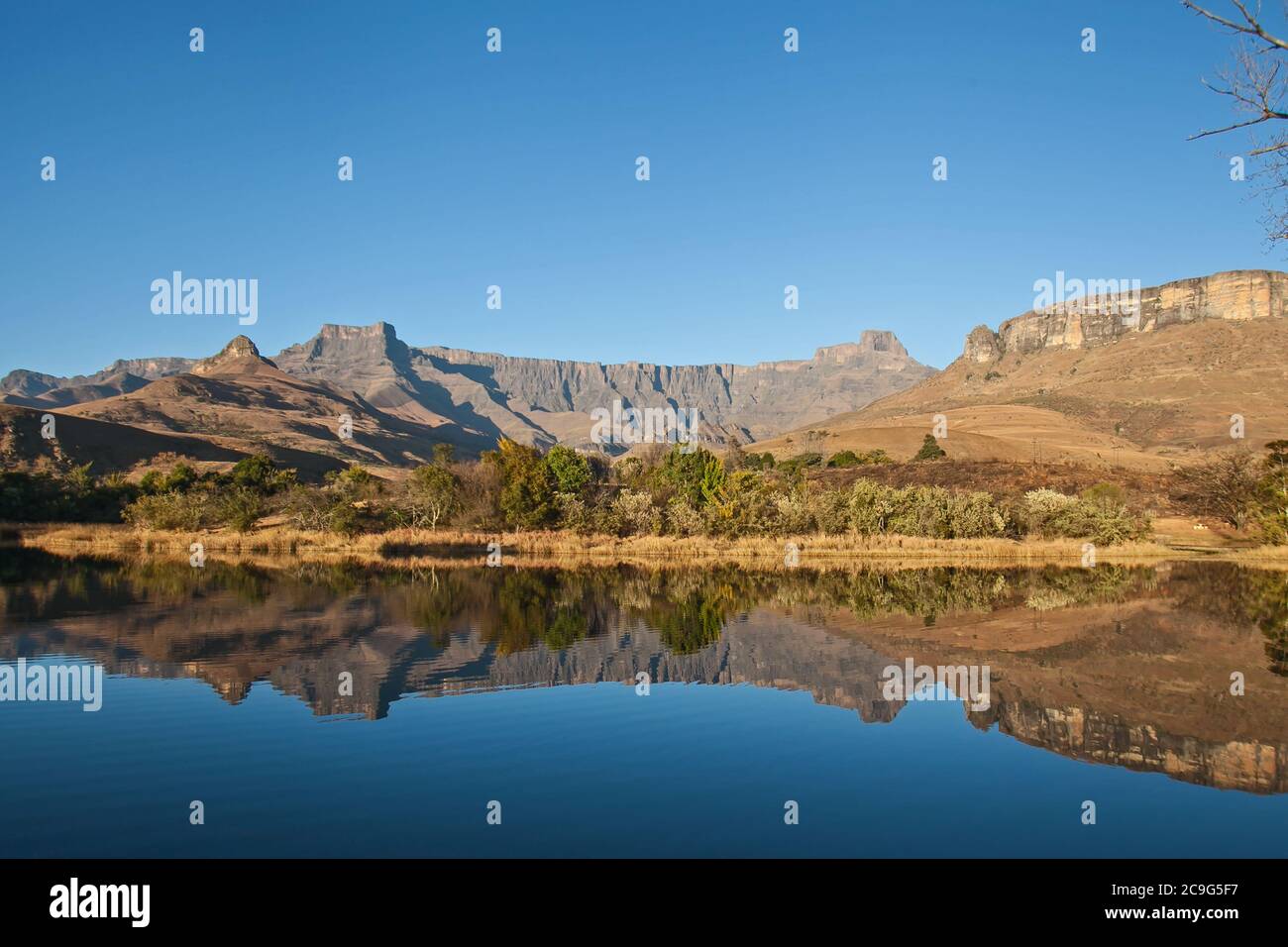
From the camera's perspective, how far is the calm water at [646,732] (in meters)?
10.2

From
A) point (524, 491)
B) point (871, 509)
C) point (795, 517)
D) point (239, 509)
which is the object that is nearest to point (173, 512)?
point (239, 509)

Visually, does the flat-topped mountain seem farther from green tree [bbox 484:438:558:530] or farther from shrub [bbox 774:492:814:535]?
green tree [bbox 484:438:558:530]

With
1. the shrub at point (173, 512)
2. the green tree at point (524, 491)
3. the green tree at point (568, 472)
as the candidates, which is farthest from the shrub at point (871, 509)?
the shrub at point (173, 512)

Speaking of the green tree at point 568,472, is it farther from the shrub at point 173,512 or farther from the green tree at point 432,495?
the shrub at point 173,512

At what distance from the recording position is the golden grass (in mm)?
47000

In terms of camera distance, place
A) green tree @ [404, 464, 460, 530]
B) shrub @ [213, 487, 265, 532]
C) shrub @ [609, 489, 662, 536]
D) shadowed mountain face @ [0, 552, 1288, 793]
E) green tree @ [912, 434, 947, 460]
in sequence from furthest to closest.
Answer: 1. green tree @ [912, 434, 947, 460]
2. green tree @ [404, 464, 460, 530]
3. shrub @ [213, 487, 265, 532]
4. shrub @ [609, 489, 662, 536]
5. shadowed mountain face @ [0, 552, 1288, 793]

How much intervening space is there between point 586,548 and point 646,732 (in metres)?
36.7

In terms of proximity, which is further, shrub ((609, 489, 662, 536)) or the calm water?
shrub ((609, 489, 662, 536))

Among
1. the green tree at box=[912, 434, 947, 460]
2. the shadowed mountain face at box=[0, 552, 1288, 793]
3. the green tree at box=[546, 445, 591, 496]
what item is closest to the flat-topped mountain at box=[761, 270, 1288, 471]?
the green tree at box=[912, 434, 947, 460]

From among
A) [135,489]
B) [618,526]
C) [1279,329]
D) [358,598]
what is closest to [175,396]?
[135,489]

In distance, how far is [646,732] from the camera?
15023 mm

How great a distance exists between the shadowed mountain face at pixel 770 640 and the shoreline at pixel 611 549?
811cm

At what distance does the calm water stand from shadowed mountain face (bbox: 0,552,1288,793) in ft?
0.37
